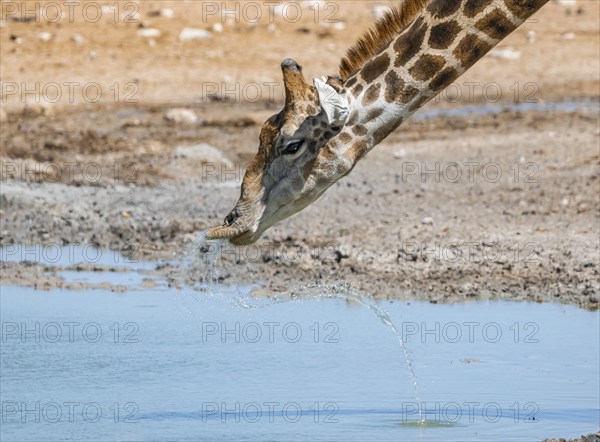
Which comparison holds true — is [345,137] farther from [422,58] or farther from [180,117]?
[180,117]

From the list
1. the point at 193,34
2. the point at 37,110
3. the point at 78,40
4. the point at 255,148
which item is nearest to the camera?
the point at 255,148

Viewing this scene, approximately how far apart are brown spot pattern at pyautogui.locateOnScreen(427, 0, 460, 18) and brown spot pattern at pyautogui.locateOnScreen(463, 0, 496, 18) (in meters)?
0.05

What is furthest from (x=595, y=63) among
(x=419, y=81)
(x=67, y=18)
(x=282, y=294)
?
(x=419, y=81)

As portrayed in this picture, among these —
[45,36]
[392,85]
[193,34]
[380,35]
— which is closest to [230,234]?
[392,85]

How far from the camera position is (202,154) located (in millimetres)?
→ 15336

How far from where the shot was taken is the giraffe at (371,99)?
6.40 m

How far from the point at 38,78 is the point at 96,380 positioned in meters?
12.9

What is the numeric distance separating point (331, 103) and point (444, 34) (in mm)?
614

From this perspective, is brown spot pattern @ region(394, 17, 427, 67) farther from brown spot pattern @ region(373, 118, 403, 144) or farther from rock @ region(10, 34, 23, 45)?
rock @ region(10, 34, 23, 45)

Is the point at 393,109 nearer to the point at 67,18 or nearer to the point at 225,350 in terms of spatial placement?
the point at 225,350

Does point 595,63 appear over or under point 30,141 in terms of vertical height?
over

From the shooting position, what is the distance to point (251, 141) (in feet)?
56.0

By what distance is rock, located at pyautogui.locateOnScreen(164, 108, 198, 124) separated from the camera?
1838cm

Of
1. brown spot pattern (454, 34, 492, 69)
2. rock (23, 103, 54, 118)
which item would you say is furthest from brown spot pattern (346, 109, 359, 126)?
rock (23, 103, 54, 118)
